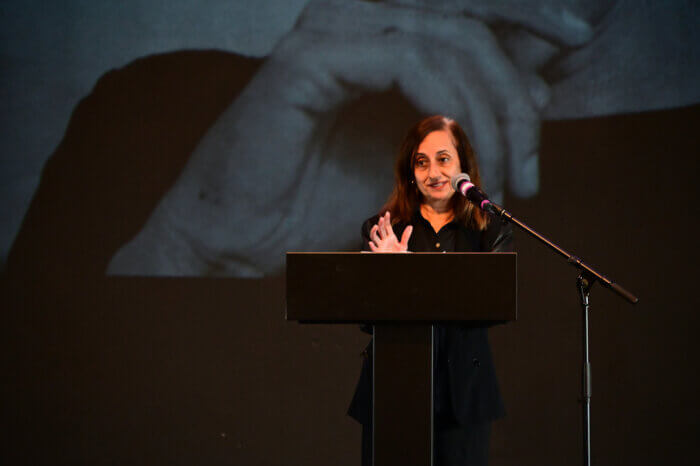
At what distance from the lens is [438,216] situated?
6.27 ft

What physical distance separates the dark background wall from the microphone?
1.53m

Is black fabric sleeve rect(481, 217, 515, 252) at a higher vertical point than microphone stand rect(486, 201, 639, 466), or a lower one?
higher

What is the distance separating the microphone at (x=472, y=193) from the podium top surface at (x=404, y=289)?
0.95 feet

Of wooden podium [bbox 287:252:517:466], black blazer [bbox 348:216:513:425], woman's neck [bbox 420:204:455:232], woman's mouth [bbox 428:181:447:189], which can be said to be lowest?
black blazer [bbox 348:216:513:425]

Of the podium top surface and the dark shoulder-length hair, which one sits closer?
the podium top surface

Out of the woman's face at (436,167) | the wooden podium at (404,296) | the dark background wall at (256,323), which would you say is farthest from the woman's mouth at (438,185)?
the dark background wall at (256,323)

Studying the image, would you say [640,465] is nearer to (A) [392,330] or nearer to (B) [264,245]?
(B) [264,245]

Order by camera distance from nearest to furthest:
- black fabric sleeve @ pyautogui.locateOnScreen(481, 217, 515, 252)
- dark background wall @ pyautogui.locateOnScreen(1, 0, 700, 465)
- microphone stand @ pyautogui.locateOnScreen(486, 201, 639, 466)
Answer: microphone stand @ pyautogui.locateOnScreen(486, 201, 639, 466)
black fabric sleeve @ pyautogui.locateOnScreen(481, 217, 515, 252)
dark background wall @ pyautogui.locateOnScreen(1, 0, 700, 465)

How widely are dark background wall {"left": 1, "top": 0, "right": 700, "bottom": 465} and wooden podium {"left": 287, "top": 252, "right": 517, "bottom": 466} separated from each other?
1878 millimetres

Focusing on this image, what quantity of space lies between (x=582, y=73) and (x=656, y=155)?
543 mm

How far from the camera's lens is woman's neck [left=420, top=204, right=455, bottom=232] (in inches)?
74.8

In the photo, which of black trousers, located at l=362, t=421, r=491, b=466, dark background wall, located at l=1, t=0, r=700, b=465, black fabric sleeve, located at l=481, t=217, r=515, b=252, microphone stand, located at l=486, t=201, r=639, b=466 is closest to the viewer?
microphone stand, located at l=486, t=201, r=639, b=466

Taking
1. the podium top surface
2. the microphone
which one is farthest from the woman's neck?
the podium top surface

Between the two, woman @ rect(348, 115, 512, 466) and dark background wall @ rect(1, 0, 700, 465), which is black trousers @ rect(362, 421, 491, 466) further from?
dark background wall @ rect(1, 0, 700, 465)
